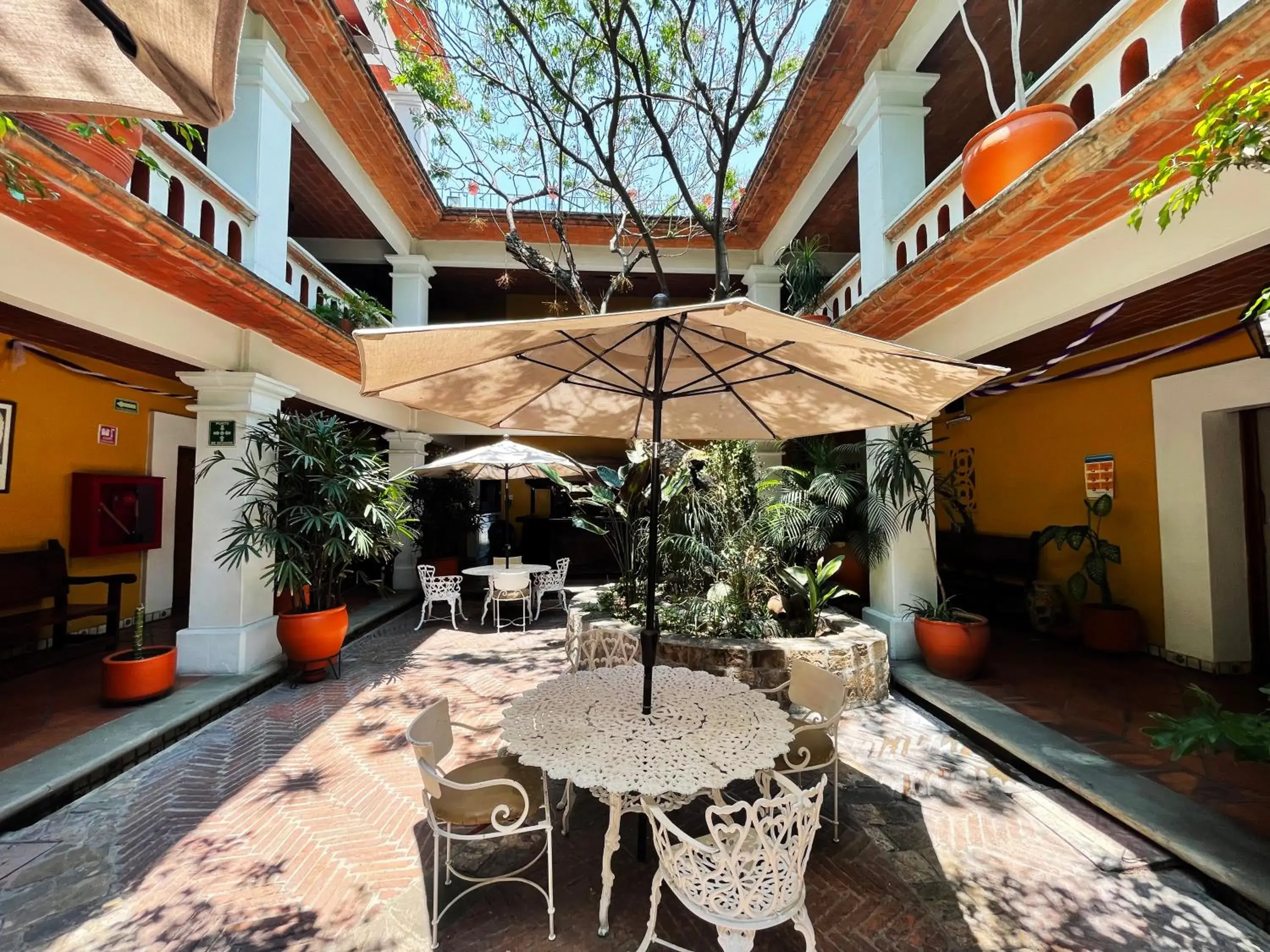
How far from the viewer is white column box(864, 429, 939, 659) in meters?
5.80

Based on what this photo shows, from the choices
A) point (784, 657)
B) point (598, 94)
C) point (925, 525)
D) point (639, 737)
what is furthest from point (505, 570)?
point (598, 94)

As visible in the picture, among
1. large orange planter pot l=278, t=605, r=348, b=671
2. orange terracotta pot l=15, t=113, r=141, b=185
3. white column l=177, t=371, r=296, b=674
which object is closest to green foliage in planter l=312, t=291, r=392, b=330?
white column l=177, t=371, r=296, b=674

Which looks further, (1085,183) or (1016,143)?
(1016,143)

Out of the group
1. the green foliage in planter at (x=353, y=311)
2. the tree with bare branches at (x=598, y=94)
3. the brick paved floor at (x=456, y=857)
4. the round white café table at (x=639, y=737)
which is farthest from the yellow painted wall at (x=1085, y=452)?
the green foliage in planter at (x=353, y=311)

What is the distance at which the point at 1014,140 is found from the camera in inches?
144

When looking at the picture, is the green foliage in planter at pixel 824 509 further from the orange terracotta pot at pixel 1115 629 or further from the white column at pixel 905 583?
the orange terracotta pot at pixel 1115 629

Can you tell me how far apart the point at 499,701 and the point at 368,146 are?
730cm

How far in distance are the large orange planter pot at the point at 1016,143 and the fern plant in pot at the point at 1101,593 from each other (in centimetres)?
440

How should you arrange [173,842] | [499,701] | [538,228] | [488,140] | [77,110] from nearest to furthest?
[77,110], [173,842], [499,701], [488,140], [538,228]

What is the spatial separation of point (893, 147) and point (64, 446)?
10050mm

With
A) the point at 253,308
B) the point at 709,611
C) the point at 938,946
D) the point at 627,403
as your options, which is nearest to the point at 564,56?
the point at 253,308

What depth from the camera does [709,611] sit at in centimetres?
528

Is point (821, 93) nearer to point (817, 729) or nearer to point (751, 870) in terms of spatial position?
point (817, 729)

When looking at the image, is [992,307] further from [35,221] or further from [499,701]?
[35,221]
